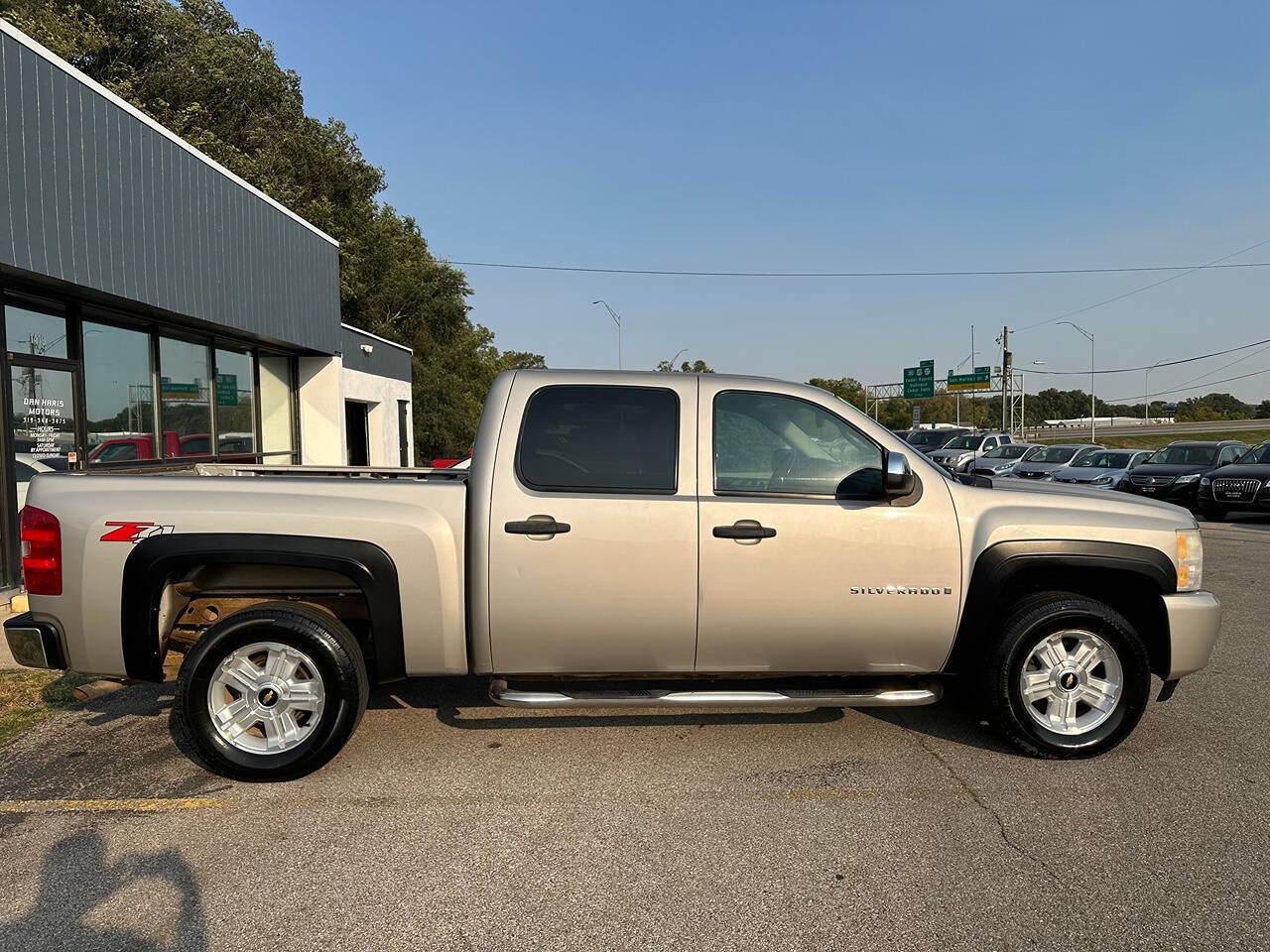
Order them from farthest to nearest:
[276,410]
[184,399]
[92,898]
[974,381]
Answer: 1. [974,381]
2. [276,410]
3. [184,399]
4. [92,898]

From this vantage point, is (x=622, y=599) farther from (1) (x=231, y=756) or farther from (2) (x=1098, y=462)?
(2) (x=1098, y=462)

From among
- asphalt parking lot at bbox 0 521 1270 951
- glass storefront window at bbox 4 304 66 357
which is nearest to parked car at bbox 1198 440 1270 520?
asphalt parking lot at bbox 0 521 1270 951

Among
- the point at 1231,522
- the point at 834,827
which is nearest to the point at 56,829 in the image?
the point at 834,827

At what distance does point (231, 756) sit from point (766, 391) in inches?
123

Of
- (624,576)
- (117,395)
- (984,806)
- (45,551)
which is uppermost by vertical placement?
(117,395)

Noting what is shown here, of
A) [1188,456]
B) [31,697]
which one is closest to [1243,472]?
[1188,456]

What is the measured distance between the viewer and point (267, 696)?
3.92m

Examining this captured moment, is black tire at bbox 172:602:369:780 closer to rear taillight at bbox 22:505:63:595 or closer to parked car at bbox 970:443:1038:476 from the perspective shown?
rear taillight at bbox 22:505:63:595

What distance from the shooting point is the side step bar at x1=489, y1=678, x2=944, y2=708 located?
3898 millimetres

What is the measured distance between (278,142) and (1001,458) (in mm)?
27452

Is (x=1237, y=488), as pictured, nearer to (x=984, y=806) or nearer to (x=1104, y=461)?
(x=1104, y=461)

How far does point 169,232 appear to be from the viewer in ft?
34.2

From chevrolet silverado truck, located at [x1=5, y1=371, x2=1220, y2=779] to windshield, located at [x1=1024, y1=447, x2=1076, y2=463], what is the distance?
1955 cm

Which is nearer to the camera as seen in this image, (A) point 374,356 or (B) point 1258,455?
(B) point 1258,455
